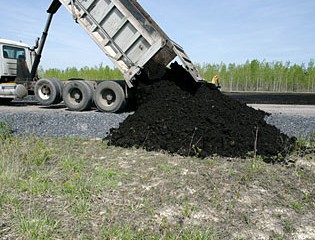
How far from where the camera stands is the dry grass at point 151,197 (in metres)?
2.81

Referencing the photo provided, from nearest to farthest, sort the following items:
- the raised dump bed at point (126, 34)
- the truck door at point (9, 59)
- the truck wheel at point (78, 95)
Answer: the raised dump bed at point (126, 34) → the truck wheel at point (78, 95) → the truck door at point (9, 59)

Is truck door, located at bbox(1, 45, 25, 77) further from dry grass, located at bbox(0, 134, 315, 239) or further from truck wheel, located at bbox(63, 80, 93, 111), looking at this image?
dry grass, located at bbox(0, 134, 315, 239)

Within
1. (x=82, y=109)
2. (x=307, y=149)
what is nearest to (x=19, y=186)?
(x=307, y=149)

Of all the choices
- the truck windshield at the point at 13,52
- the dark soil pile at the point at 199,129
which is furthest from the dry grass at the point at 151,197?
the truck windshield at the point at 13,52

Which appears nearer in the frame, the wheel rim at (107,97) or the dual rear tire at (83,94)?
the dual rear tire at (83,94)

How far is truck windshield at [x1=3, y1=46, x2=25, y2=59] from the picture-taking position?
37.2 ft

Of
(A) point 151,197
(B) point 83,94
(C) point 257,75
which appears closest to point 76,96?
(B) point 83,94

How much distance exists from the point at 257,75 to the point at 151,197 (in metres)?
37.8

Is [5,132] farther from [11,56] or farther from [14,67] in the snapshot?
[11,56]

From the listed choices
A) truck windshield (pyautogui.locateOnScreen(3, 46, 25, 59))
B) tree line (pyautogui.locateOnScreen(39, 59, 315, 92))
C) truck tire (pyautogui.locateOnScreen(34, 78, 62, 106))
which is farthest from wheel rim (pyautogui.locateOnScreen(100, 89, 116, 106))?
tree line (pyautogui.locateOnScreen(39, 59, 315, 92))

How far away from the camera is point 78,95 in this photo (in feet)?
32.2

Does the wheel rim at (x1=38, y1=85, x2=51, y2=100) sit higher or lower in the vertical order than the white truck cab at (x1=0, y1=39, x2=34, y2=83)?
lower

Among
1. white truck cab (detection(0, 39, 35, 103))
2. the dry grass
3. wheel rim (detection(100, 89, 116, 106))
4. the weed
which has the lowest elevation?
the dry grass

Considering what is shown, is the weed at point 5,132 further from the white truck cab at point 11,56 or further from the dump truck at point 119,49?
the white truck cab at point 11,56
